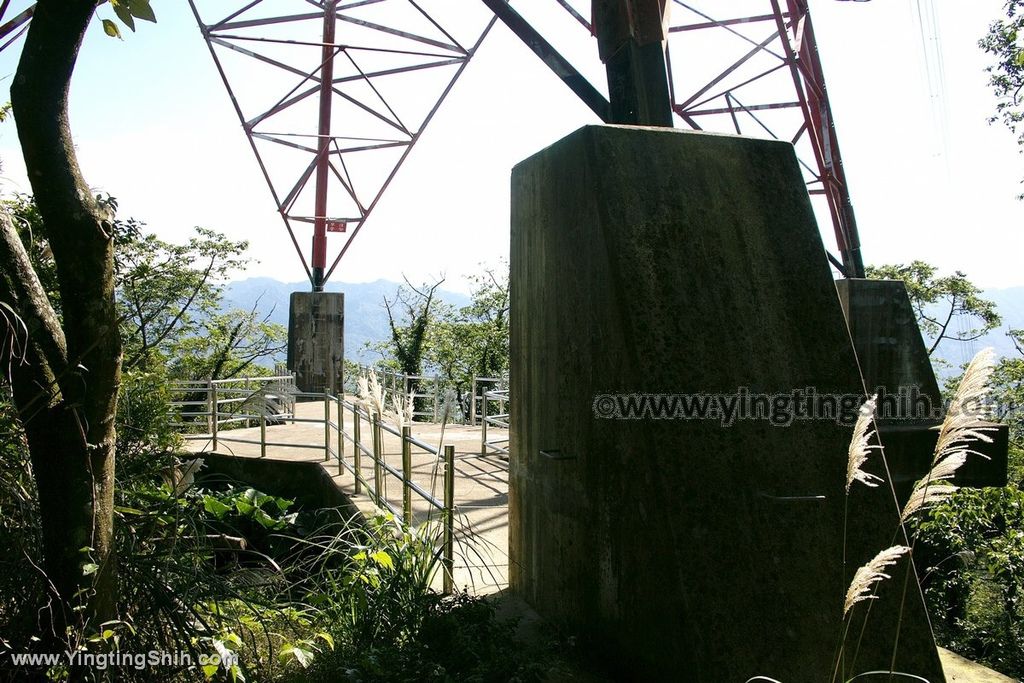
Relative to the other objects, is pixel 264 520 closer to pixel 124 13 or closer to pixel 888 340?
pixel 124 13

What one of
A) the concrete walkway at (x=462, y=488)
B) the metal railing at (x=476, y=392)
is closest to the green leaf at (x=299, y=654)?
the concrete walkway at (x=462, y=488)

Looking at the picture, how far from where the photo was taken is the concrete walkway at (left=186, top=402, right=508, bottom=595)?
219 inches

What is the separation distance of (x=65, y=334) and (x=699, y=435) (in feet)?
8.34

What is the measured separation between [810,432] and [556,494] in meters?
1.34

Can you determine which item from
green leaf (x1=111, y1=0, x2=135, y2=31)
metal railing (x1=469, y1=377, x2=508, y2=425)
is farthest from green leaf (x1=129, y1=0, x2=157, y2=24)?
→ metal railing (x1=469, y1=377, x2=508, y2=425)

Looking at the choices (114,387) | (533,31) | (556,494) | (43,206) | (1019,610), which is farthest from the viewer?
(533,31)

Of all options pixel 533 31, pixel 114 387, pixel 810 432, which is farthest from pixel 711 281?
pixel 533 31

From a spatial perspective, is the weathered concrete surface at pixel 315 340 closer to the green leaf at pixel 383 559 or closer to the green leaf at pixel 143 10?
the green leaf at pixel 383 559

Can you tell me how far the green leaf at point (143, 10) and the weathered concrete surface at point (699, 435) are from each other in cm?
188

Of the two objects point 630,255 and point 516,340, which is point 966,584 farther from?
point 630,255

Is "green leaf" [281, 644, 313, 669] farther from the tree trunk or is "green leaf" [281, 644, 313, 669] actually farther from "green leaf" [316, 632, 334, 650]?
the tree trunk

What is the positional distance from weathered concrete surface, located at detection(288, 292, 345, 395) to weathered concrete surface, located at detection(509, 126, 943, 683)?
1349cm

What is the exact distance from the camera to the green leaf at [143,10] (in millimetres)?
3008

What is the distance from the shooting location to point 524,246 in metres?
4.86
